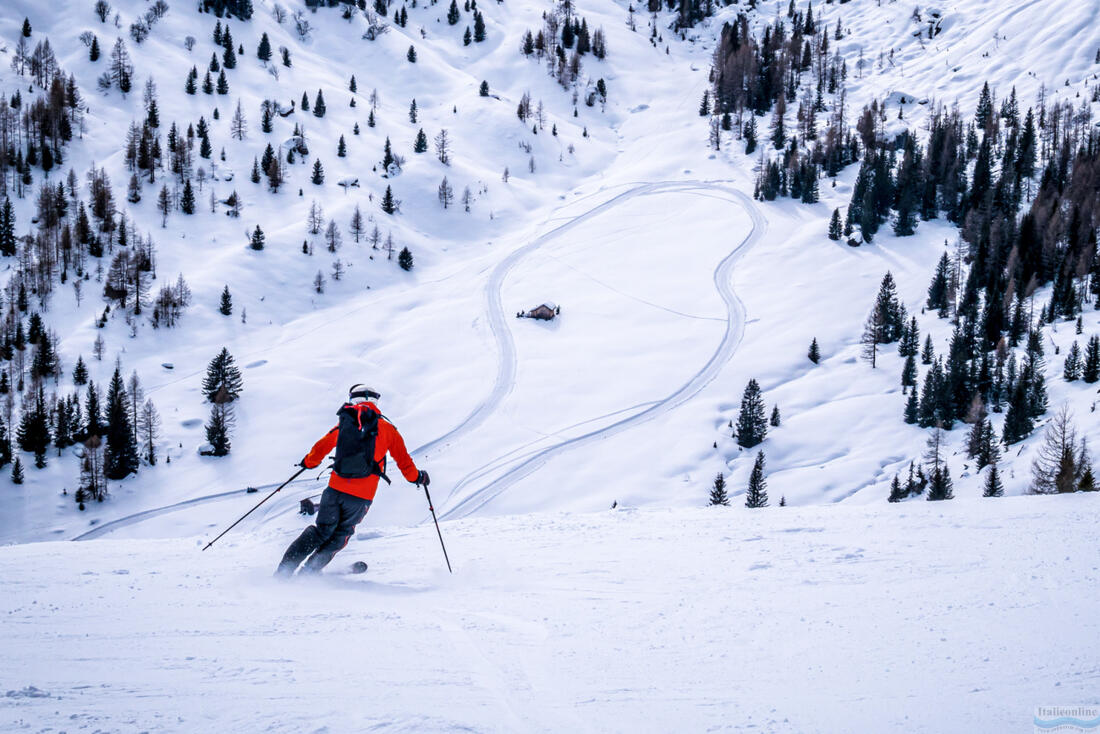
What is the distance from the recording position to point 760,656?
5102mm

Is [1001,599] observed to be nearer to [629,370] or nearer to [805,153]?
[629,370]

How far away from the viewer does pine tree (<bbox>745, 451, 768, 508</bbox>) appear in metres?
30.8

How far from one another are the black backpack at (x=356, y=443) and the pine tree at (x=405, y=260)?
52605mm

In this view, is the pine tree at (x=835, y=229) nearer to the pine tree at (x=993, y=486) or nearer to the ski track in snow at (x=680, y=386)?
the ski track in snow at (x=680, y=386)

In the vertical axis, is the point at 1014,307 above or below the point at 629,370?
above

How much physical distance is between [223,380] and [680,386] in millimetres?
27927

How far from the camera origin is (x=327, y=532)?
7332mm

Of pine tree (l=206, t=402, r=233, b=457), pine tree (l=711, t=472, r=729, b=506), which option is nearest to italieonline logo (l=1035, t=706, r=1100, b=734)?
pine tree (l=711, t=472, r=729, b=506)

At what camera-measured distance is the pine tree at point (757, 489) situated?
101 ft

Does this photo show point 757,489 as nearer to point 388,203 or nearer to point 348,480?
point 348,480

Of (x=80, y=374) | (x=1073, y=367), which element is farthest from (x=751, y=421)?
(x=80, y=374)

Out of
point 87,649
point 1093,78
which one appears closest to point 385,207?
point 87,649

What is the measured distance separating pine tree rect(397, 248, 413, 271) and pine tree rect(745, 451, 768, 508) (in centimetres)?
3585

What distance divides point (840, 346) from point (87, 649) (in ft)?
160
